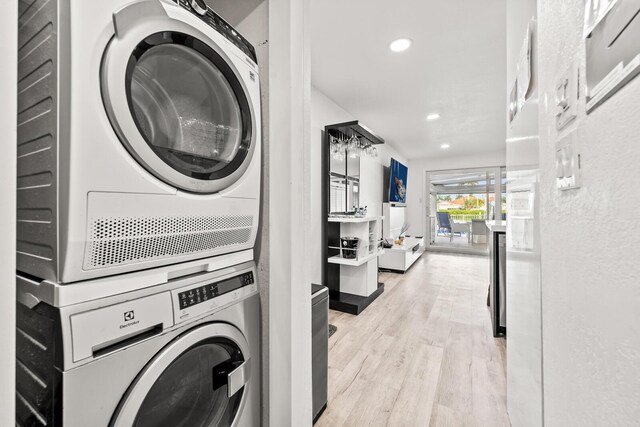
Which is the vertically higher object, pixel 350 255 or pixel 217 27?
pixel 217 27

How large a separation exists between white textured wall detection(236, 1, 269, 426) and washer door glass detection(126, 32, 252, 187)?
12 centimetres

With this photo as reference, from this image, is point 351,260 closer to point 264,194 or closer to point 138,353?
point 264,194

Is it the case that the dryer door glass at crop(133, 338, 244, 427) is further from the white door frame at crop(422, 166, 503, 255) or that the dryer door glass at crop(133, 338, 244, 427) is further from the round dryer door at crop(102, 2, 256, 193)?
the white door frame at crop(422, 166, 503, 255)

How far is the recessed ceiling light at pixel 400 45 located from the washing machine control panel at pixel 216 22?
5.54ft

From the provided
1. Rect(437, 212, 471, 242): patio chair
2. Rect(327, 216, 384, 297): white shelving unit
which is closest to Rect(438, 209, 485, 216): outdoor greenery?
Rect(437, 212, 471, 242): patio chair

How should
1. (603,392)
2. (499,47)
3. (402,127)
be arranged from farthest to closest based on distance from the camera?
(402,127), (499,47), (603,392)

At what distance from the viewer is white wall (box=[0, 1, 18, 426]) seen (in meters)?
0.39

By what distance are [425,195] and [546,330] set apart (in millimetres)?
6615

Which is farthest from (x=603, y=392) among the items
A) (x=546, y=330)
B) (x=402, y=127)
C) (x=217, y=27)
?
(x=402, y=127)

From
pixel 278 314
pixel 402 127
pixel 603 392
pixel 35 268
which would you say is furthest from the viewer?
pixel 402 127

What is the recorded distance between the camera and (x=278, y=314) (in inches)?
38.4

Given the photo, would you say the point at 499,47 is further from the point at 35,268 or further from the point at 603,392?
the point at 35,268

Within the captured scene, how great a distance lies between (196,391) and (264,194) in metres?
0.66

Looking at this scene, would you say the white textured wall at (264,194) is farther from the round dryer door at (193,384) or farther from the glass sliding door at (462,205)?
the glass sliding door at (462,205)
